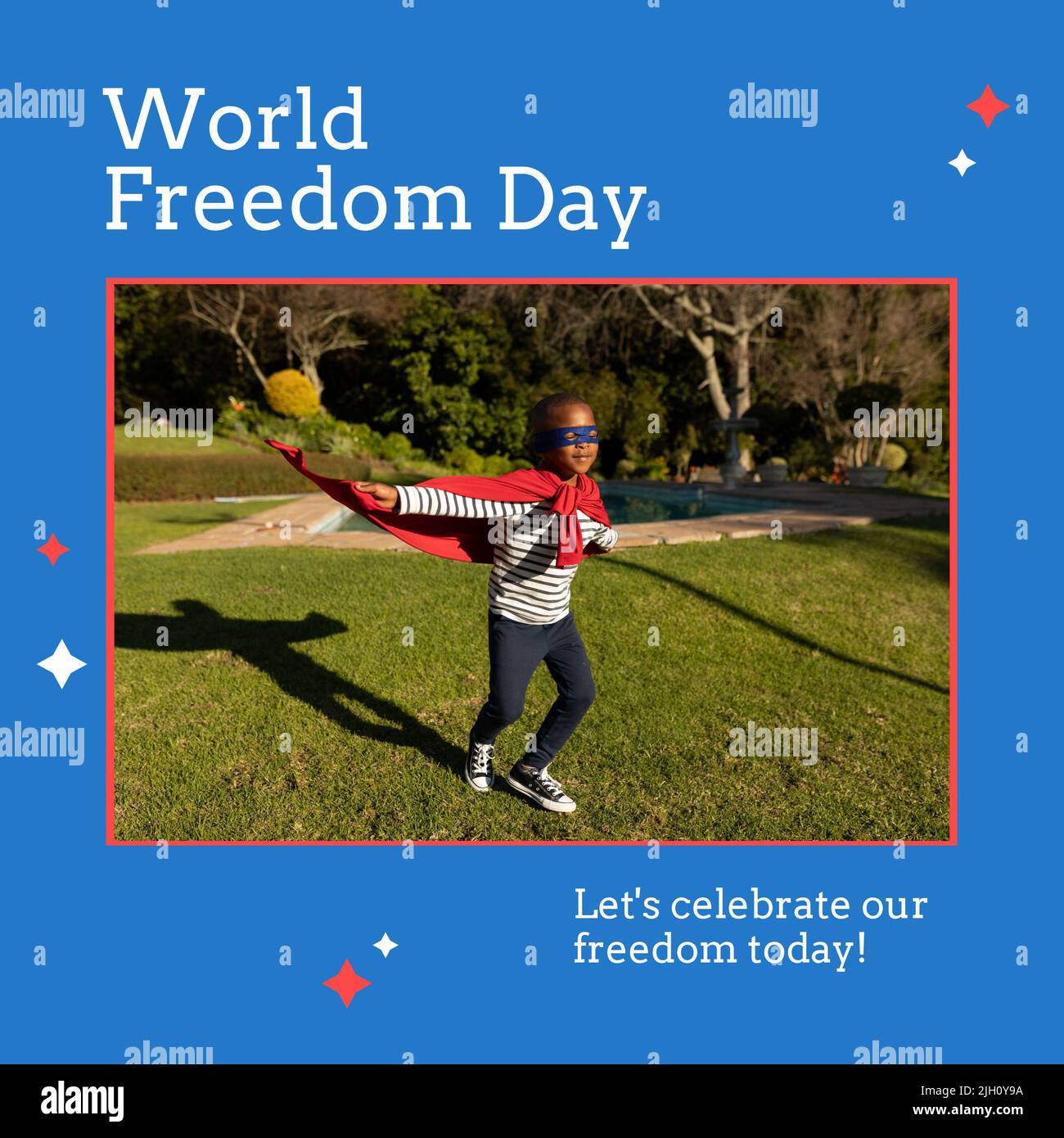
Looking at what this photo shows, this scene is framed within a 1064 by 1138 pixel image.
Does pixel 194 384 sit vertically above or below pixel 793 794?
above

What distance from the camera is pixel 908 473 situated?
26.0 meters

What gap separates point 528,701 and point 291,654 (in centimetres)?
188

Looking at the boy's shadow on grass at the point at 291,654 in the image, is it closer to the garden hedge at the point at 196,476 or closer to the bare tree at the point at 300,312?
the garden hedge at the point at 196,476

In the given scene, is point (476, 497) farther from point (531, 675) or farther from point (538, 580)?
point (531, 675)

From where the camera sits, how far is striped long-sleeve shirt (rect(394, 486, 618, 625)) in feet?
11.6

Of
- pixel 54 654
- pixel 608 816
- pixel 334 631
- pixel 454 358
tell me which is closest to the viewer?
pixel 54 654

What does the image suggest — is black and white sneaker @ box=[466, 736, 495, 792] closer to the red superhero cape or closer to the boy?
the boy

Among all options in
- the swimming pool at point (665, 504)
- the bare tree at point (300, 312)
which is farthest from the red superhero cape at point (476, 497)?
the bare tree at point (300, 312)

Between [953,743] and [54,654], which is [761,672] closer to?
[953,743]

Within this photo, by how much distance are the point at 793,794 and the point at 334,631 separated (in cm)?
369

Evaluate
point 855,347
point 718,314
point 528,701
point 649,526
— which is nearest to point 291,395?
point 718,314

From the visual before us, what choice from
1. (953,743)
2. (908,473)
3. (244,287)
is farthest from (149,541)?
(908,473)

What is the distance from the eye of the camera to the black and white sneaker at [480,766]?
4031mm

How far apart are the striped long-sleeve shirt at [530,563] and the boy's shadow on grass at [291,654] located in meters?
1.16
